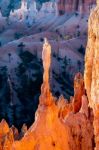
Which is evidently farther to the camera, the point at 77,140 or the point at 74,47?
the point at 74,47

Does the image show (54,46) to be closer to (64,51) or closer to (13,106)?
(64,51)

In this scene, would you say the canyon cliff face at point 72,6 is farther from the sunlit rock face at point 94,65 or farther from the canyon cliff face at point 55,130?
the sunlit rock face at point 94,65

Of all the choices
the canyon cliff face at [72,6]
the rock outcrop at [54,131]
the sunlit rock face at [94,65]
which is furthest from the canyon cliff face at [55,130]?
the canyon cliff face at [72,6]

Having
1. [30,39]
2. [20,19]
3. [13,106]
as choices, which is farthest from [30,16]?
[13,106]

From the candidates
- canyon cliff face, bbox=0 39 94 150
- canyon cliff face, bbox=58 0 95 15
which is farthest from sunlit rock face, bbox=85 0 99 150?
canyon cliff face, bbox=58 0 95 15

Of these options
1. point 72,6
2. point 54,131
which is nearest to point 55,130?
point 54,131

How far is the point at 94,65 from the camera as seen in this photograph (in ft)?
44.0

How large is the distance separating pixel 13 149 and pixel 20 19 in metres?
82.4

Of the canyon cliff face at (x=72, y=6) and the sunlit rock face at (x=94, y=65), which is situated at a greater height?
the sunlit rock face at (x=94, y=65)

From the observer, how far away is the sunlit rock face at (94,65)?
42.5 ft

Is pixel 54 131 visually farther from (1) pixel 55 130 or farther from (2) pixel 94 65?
(2) pixel 94 65

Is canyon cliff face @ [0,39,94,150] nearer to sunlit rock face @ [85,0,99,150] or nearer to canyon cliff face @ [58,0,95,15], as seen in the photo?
sunlit rock face @ [85,0,99,150]

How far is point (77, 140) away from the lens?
50.8 feet

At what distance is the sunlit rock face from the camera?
13.0 m
